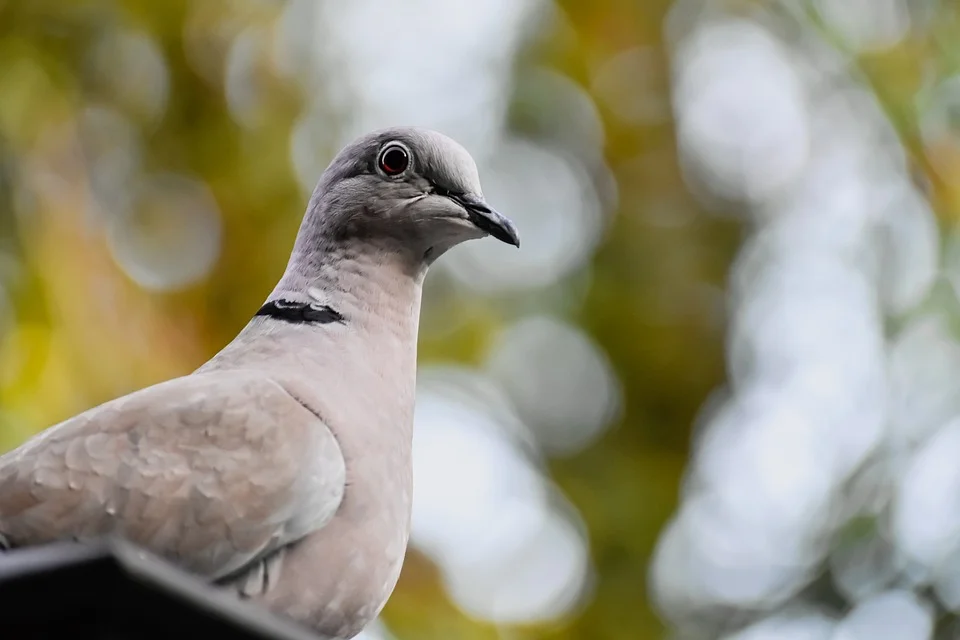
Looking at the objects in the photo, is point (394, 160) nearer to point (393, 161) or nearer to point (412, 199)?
point (393, 161)

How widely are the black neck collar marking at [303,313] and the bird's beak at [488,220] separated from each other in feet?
1.16

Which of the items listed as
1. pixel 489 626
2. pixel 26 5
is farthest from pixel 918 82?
pixel 26 5

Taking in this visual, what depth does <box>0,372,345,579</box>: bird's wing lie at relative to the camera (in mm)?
2039

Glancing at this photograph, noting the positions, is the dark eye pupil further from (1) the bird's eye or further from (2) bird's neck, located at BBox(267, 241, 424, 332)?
(2) bird's neck, located at BBox(267, 241, 424, 332)

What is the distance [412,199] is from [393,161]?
11 cm

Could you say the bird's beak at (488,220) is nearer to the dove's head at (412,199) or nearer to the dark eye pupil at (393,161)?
the dove's head at (412,199)

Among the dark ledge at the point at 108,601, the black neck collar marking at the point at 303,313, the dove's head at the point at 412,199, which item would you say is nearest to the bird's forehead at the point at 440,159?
the dove's head at the point at 412,199

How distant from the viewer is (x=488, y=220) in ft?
8.70

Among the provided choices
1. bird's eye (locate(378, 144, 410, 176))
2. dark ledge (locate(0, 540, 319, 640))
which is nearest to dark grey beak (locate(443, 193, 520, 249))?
bird's eye (locate(378, 144, 410, 176))

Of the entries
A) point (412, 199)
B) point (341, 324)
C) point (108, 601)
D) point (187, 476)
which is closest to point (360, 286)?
point (341, 324)

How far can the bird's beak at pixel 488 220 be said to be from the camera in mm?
2650

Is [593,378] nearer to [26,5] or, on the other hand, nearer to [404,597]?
[404,597]

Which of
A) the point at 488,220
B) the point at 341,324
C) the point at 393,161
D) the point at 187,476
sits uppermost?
the point at 393,161

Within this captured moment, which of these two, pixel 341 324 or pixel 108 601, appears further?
pixel 341 324
